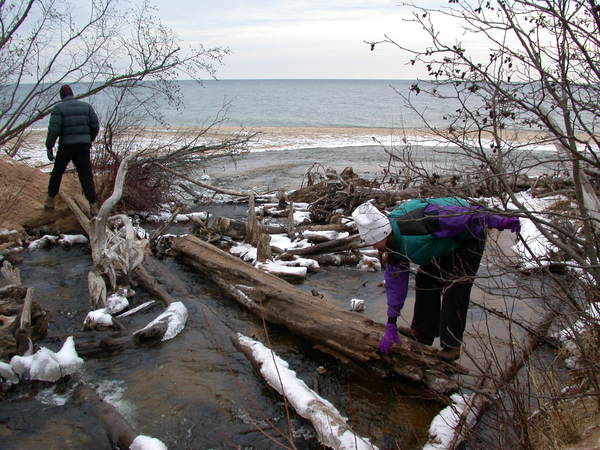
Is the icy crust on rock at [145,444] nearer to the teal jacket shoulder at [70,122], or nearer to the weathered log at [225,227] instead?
the weathered log at [225,227]

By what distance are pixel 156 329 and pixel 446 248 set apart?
2953mm

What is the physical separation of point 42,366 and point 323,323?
2484 mm

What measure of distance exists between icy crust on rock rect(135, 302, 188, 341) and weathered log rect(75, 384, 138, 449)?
0.94 metres

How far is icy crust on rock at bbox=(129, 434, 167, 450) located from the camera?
3.31 meters

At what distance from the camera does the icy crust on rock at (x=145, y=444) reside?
3.31 meters

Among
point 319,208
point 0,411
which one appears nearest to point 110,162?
point 319,208

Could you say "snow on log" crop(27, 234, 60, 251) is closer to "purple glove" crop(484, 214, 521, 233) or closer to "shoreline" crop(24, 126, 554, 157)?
"purple glove" crop(484, 214, 521, 233)

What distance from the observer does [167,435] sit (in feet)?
12.3

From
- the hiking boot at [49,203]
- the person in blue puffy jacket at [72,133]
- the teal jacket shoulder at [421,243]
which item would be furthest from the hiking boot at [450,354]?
the hiking boot at [49,203]

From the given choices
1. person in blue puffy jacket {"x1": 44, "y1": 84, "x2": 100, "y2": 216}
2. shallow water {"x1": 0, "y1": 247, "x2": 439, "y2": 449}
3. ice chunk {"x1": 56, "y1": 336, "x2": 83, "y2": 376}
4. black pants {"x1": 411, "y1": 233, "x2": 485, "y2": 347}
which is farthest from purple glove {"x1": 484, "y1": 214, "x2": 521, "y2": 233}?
person in blue puffy jacket {"x1": 44, "y1": 84, "x2": 100, "y2": 216}

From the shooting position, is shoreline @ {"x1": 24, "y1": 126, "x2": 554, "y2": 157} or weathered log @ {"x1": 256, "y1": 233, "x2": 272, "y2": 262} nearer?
weathered log @ {"x1": 256, "y1": 233, "x2": 272, "y2": 262}

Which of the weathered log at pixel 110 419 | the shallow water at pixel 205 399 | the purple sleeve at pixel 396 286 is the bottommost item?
the shallow water at pixel 205 399

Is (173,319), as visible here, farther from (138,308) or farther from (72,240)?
(72,240)

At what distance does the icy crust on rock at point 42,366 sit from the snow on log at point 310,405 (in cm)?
160
